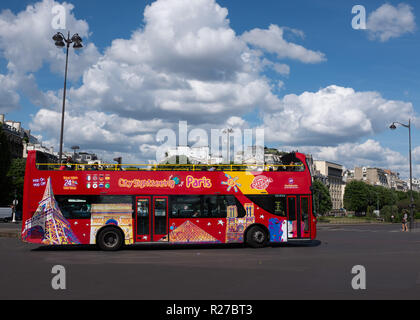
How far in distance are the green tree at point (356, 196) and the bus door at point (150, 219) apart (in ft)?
402

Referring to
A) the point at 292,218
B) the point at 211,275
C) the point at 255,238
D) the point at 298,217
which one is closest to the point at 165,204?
the point at 255,238

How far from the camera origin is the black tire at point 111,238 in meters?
18.3

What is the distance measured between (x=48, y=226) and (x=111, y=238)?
2.45 meters

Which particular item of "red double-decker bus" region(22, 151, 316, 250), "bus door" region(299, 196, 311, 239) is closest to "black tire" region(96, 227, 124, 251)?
"red double-decker bus" region(22, 151, 316, 250)

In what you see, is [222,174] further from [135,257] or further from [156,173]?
[135,257]

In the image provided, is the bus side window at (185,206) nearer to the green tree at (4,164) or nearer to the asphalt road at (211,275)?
the asphalt road at (211,275)

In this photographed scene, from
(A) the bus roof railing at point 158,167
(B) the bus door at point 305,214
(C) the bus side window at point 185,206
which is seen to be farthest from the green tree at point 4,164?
(B) the bus door at point 305,214

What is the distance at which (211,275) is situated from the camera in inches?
448

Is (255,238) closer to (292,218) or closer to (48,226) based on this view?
(292,218)

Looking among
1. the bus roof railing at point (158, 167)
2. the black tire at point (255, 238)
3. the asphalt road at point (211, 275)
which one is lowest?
the asphalt road at point (211, 275)
